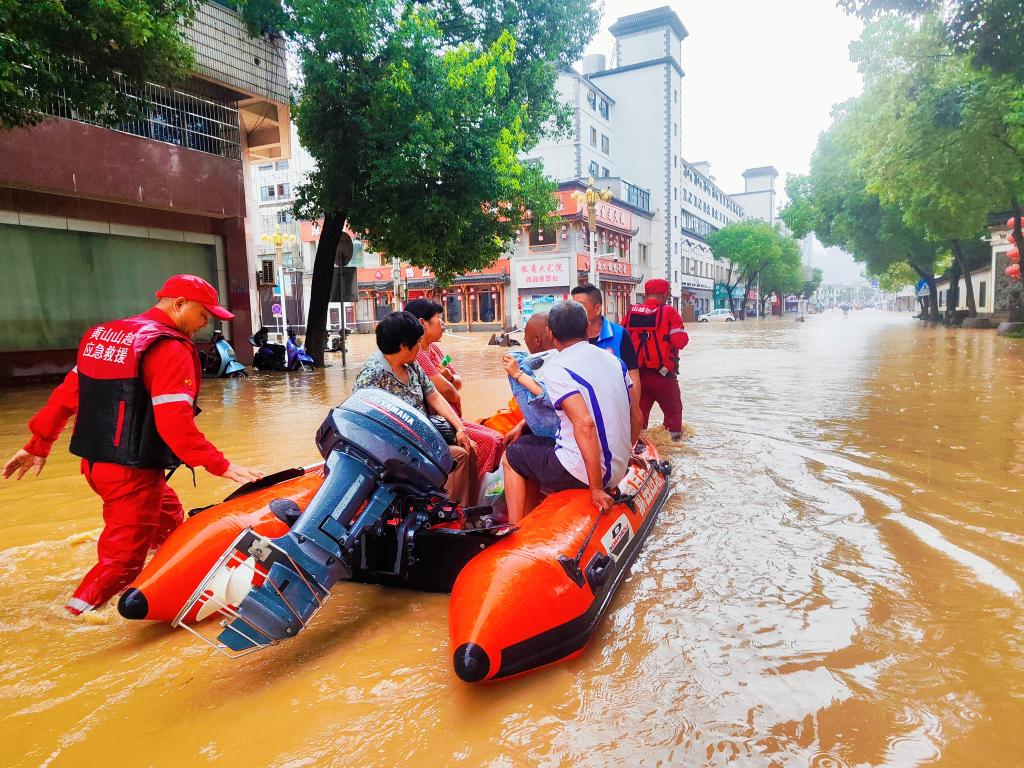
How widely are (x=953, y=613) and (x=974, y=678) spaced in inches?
26.0

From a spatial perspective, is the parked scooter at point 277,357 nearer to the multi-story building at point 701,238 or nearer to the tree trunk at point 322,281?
the tree trunk at point 322,281

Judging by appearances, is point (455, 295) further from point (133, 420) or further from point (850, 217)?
point (133, 420)

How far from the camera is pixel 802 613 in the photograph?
345cm

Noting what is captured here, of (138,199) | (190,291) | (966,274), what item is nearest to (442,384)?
(190,291)

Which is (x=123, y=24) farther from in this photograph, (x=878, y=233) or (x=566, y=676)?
(x=878, y=233)

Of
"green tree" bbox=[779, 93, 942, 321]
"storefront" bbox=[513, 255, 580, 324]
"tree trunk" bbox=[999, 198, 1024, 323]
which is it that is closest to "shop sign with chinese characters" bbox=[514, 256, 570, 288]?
"storefront" bbox=[513, 255, 580, 324]

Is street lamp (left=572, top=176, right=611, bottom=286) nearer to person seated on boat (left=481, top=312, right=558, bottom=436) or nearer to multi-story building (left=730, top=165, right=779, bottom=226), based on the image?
person seated on boat (left=481, top=312, right=558, bottom=436)

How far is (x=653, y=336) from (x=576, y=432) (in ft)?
12.8

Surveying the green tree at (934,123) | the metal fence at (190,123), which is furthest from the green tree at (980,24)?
the metal fence at (190,123)

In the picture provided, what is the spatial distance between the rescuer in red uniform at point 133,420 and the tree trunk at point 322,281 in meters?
12.4

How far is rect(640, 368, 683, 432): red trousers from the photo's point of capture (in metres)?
7.21

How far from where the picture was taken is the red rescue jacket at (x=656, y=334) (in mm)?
7016

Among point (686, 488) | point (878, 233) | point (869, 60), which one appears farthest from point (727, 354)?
point (878, 233)

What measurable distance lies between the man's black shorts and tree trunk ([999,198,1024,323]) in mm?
22310
